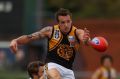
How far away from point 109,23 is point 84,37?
2470 centimetres

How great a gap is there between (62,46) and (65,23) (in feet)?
1.70

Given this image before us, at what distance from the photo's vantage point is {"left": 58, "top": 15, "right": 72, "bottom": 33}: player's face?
52.4 feet

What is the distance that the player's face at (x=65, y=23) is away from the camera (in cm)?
1597

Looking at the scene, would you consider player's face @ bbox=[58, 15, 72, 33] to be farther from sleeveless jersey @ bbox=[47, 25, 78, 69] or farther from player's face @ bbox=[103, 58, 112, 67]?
player's face @ bbox=[103, 58, 112, 67]

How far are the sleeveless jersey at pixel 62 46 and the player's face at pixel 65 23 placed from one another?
123 millimetres

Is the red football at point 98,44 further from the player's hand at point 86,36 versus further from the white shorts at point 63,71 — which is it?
the white shorts at point 63,71

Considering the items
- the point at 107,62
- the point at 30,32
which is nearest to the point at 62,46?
the point at 107,62

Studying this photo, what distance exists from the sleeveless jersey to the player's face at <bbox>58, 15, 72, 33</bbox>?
0.12m

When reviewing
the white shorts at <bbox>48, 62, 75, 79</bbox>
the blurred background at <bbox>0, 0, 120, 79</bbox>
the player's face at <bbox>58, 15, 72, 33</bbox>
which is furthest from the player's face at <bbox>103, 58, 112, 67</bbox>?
the player's face at <bbox>58, 15, 72, 33</bbox>

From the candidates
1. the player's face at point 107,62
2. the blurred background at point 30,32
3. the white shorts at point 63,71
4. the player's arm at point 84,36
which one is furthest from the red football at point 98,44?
the blurred background at point 30,32

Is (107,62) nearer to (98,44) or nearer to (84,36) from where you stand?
(98,44)

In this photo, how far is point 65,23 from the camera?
52.5 feet

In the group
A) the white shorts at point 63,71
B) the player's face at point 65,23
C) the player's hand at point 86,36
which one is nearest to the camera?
the player's hand at point 86,36

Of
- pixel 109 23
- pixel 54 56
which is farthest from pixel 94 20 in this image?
pixel 54 56
